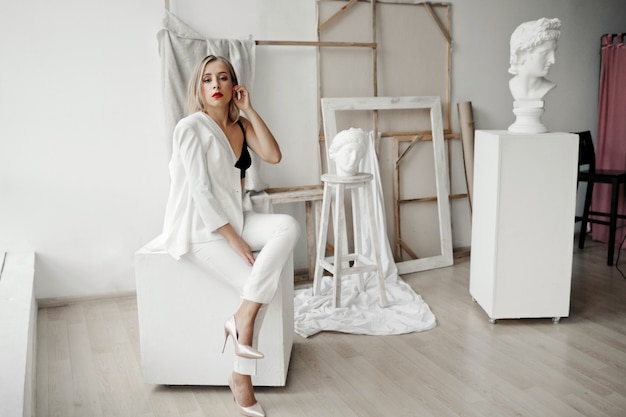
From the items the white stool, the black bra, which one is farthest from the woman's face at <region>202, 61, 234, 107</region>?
the white stool

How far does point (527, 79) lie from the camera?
3.32m

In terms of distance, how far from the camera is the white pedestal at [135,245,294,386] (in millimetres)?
2551

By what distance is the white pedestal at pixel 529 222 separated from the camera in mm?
3197

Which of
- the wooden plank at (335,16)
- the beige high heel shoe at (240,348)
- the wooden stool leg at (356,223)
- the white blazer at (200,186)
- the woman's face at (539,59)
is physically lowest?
the beige high heel shoe at (240,348)

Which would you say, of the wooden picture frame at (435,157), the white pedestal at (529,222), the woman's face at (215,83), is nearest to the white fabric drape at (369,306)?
the wooden picture frame at (435,157)

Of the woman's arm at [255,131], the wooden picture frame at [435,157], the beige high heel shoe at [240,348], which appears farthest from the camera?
the wooden picture frame at [435,157]

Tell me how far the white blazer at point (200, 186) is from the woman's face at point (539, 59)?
6.09 feet

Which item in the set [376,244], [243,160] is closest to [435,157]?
[376,244]

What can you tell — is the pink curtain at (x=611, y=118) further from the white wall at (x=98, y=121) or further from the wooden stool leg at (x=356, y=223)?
the white wall at (x=98, y=121)

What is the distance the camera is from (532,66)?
3252 millimetres

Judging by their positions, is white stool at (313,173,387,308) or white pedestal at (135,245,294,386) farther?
white stool at (313,173,387,308)

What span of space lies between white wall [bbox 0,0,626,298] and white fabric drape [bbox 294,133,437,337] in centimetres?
69

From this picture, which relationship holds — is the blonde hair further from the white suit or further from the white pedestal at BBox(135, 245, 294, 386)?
the white pedestal at BBox(135, 245, 294, 386)

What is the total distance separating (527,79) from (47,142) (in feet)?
9.90
